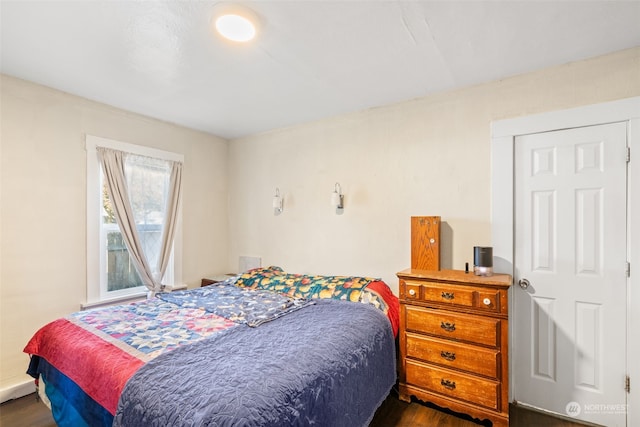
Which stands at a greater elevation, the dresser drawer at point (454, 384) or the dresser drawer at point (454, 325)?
the dresser drawer at point (454, 325)

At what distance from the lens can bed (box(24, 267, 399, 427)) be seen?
4.08 ft

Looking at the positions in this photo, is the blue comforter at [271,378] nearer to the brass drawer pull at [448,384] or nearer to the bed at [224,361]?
the bed at [224,361]

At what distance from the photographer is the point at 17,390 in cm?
234

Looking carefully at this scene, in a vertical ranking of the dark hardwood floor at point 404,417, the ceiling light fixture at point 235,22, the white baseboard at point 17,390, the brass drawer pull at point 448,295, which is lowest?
the dark hardwood floor at point 404,417

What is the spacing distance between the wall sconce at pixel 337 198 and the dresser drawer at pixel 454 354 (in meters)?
1.40

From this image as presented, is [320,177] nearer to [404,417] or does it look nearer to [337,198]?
[337,198]

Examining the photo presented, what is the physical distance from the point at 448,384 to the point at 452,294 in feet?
2.06

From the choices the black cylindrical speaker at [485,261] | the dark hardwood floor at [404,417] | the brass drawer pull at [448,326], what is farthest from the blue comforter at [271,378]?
the black cylindrical speaker at [485,261]

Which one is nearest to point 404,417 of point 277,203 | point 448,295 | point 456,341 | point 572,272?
point 456,341

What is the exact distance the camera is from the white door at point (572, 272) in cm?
199

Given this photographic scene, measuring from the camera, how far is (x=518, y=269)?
2307mm

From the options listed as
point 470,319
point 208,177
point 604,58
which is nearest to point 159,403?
point 470,319

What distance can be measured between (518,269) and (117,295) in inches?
145

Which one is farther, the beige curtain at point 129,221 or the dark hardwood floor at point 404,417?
the beige curtain at point 129,221
